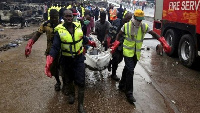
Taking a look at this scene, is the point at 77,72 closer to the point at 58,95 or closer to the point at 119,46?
the point at 58,95

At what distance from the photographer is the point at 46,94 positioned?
501 cm

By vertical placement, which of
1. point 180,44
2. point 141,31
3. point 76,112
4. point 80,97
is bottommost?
point 76,112

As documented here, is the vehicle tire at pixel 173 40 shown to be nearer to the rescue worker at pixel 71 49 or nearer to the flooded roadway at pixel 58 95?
the flooded roadway at pixel 58 95

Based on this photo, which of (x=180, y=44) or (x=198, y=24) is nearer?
(x=198, y=24)

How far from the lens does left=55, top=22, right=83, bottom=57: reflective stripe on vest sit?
3928 mm

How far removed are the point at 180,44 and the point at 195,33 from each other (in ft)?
4.31

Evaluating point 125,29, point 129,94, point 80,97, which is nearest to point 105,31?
point 125,29

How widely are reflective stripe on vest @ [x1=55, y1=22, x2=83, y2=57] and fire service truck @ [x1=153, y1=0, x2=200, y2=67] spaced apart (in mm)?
4000

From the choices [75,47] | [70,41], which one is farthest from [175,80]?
[70,41]

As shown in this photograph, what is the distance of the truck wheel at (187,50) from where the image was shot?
7.00 metres

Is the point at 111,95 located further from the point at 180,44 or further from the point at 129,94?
the point at 180,44

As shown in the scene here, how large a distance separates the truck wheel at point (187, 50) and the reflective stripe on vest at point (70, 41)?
4286 mm

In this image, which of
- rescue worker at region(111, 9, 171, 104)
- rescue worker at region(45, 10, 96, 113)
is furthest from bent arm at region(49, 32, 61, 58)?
rescue worker at region(111, 9, 171, 104)

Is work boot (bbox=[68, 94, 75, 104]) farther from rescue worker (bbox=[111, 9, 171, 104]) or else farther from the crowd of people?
rescue worker (bbox=[111, 9, 171, 104])
